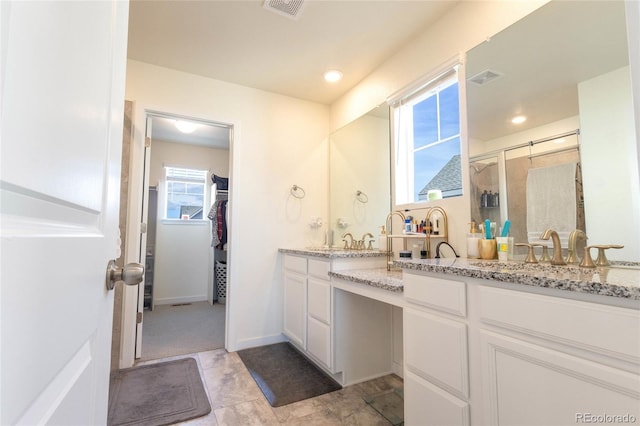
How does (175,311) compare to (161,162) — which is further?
(161,162)

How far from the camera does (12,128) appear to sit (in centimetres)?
27

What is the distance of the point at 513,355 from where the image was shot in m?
1.00

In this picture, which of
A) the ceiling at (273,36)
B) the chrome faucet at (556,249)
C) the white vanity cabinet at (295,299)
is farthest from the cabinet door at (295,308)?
the ceiling at (273,36)

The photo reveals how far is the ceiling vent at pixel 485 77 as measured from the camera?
5.47 ft

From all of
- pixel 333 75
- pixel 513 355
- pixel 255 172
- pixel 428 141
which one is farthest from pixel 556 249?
pixel 255 172

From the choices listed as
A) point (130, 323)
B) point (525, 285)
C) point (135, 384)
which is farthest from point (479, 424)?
point (130, 323)

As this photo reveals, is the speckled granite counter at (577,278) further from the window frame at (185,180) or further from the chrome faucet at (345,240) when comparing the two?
the window frame at (185,180)

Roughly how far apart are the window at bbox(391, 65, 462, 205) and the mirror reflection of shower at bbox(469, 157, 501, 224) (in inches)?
4.7

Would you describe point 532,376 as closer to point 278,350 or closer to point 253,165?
point 278,350

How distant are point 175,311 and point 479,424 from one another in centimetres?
382

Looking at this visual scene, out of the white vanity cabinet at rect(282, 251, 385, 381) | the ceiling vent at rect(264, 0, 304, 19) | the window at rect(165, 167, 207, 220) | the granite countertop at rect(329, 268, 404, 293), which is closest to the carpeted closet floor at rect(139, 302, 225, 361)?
the white vanity cabinet at rect(282, 251, 385, 381)

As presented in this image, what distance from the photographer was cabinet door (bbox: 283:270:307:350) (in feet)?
8.20

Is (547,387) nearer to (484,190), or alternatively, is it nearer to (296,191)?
(484,190)

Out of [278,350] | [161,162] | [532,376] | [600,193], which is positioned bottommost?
[278,350]
